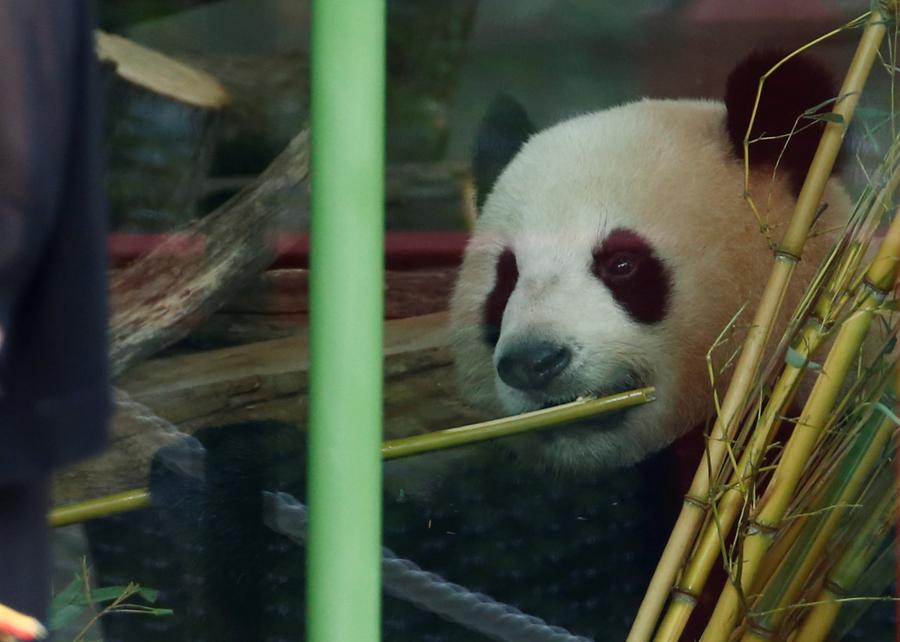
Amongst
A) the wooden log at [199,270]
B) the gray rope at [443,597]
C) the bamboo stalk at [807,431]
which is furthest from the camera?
the gray rope at [443,597]

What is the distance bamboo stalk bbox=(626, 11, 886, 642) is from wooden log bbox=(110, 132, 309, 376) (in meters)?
0.63

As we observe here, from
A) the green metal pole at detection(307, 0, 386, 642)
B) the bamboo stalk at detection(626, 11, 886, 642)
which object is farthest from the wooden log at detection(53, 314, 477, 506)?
the green metal pole at detection(307, 0, 386, 642)

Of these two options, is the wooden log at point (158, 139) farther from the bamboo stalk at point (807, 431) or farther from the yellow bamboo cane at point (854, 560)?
the yellow bamboo cane at point (854, 560)

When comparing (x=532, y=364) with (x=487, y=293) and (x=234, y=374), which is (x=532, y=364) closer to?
(x=487, y=293)

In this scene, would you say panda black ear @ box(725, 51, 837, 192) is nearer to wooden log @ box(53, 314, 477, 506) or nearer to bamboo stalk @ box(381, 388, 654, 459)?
bamboo stalk @ box(381, 388, 654, 459)

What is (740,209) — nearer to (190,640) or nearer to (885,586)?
(885,586)

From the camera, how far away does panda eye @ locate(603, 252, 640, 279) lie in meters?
1.61

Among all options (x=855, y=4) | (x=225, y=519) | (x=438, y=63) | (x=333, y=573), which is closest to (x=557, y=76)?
(x=438, y=63)

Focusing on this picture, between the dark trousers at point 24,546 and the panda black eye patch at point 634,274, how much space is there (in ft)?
3.30

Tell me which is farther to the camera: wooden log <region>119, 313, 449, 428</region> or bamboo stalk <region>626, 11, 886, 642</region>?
wooden log <region>119, 313, 449, 428</region>

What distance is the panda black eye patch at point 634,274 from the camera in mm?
1611

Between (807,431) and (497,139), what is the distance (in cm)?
59

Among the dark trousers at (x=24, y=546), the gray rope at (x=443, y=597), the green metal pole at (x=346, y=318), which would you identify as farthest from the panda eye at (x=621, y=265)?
the dark trousers at (x=24, y=546)

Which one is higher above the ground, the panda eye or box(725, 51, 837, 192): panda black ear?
box(725, 51, 837, 192): panda black ear
